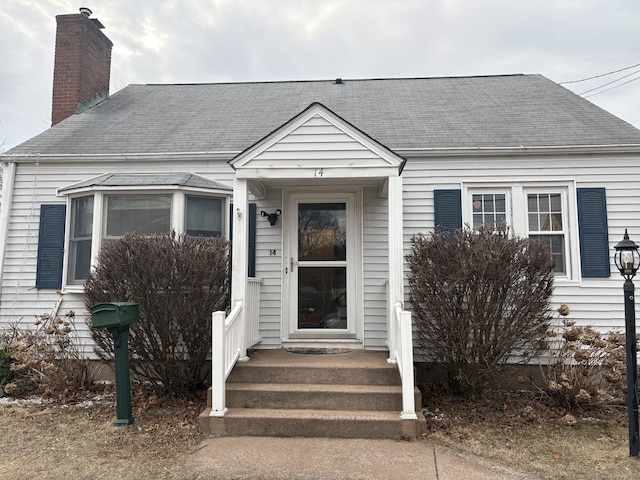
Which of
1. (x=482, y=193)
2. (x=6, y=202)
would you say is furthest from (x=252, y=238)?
(x=6, y=202)

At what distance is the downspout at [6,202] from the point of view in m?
6.16

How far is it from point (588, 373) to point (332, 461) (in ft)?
11.2

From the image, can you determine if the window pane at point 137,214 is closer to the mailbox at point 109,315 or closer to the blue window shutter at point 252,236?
the blue window shutter at point 252,236

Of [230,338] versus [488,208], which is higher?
[488,208]

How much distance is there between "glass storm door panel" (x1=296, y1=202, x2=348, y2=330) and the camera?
5.95 m

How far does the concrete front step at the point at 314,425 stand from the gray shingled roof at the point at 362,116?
12.7 feet

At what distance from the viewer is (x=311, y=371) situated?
4.67 metres

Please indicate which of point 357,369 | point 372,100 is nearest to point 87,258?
point 357,369

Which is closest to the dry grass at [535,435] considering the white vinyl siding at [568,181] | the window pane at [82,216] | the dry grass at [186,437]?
the dry grass at [186,437]

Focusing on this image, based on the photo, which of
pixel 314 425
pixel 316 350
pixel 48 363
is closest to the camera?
pixel 314 425

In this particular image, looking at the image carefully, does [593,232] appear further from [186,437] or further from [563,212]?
[186,437]

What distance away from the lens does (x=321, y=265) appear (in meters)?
6.00

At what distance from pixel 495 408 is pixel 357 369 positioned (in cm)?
177

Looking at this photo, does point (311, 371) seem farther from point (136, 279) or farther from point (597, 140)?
point (597, 140)
